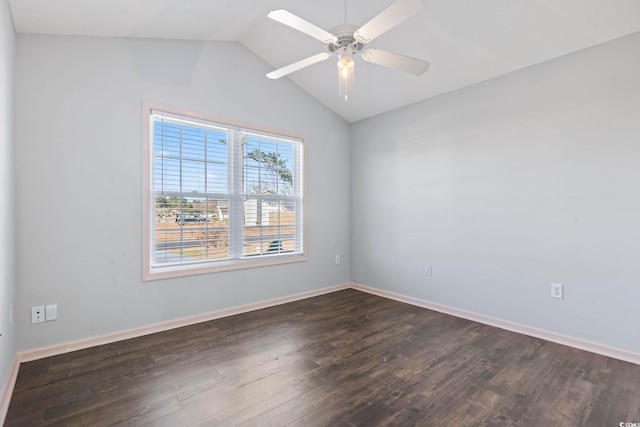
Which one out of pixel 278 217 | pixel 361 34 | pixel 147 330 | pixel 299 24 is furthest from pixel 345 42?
pixel 147 330

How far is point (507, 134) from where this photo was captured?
2992 mm

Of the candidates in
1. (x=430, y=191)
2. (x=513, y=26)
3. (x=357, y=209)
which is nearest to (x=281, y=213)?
(x=357, y=209)

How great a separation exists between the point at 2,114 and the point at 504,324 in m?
4.33

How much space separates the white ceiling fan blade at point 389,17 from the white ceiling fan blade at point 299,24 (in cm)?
18

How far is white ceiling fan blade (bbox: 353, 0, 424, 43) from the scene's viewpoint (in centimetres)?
152

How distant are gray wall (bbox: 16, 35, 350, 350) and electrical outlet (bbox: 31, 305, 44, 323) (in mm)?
37

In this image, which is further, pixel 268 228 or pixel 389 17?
pixel 268 228

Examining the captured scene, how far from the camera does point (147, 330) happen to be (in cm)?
284

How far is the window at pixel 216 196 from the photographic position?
297cm

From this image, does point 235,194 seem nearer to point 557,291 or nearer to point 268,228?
point 268,228

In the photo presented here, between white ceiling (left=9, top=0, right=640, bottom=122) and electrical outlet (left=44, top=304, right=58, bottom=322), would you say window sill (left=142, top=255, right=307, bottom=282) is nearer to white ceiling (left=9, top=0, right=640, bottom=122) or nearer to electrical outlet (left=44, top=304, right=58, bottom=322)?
electrical outlet (left=44, top=304, right=58, bottom=322)

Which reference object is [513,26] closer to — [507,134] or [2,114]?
[507,134]

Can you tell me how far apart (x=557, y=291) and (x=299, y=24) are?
120 inches

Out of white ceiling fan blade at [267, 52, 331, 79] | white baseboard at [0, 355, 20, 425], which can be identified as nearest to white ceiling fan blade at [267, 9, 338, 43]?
white ceiling fan blade at [267, 52, 331, 79]
